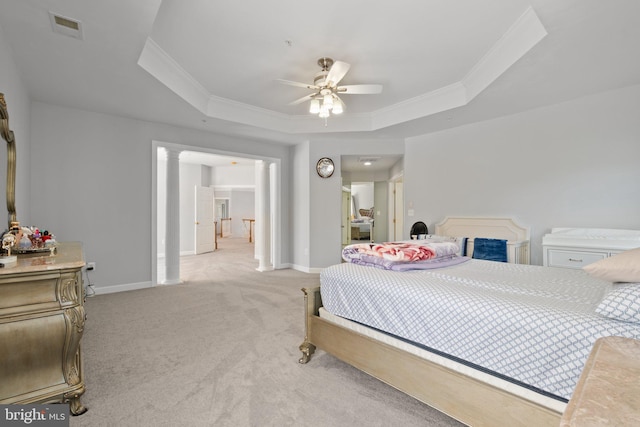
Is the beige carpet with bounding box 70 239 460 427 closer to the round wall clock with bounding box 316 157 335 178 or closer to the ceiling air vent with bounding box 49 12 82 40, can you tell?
the ceiling air vent with bounding box 49 12 82 40

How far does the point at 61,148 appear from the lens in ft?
12.4

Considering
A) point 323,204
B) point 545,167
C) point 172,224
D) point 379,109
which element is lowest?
point 172,224

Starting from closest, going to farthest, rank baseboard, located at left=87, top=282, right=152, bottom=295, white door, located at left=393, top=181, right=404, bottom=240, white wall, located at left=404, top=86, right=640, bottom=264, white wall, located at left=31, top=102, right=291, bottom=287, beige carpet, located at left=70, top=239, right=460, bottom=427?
beige carpet, located at left=70, top=239, right=460, bottom=427
white wall, located at left=404, top=86, right=640, bottom=264
white wall, located at left=31, top=102, right=291, bottom=287
baseboard, located at left=87, top=282, right=152, bottom=295
white door, located at left=393, top=181, right=404, bottom=240

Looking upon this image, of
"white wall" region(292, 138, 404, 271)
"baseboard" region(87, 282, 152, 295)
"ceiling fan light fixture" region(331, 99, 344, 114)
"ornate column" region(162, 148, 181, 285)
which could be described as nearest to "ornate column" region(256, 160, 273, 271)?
"white wall" region(292, 138, 404, 271)

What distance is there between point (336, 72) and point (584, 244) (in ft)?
10.2

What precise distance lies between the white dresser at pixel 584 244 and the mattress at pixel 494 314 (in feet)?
4.33

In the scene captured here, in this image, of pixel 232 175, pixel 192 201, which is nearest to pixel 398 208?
pixel 232 175

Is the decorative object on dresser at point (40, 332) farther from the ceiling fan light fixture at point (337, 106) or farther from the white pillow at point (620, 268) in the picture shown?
the white pillow at point (620, 268)

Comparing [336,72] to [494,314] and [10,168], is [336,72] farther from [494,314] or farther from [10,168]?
[10,168]

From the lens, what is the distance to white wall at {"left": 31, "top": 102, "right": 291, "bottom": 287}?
3.70m

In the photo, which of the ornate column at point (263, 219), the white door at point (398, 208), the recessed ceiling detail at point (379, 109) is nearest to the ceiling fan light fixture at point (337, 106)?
the recessed ceiling detail at point (379, 109)

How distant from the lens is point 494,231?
4191 mm

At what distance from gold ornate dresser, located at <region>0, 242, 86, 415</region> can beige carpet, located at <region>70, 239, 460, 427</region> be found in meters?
0.24

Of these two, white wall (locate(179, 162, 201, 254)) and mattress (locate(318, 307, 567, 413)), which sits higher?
white wall (locate(179, 162, 201, 254))
